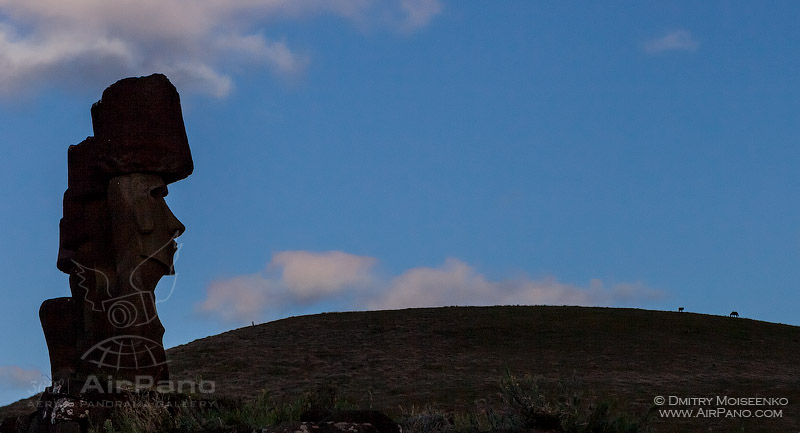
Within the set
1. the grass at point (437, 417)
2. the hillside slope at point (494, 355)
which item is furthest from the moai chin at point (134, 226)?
the hillside slope at point (494, 355)

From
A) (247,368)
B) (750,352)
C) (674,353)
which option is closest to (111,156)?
(247,368)

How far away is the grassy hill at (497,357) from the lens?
78.3 ft

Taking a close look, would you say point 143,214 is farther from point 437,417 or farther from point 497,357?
point 497,357

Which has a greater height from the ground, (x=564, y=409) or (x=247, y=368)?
(x=247, y=368)

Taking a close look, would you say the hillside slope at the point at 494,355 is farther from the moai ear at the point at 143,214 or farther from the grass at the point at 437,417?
the grass at the point at 437,417

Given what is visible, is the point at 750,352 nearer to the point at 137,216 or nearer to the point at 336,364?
the point at 336,364

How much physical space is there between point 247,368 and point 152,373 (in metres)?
17.6

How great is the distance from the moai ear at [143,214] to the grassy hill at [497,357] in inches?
342

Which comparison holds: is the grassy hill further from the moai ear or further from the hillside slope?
the moai ear

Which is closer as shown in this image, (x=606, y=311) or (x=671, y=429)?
(x=671, y=429)

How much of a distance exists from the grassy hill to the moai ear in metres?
8.68

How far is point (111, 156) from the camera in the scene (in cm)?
1460

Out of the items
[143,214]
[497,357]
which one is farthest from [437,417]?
[497,357]

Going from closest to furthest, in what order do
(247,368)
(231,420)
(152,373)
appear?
1. (231,420)
2. (152,373)
3. (247,368)
